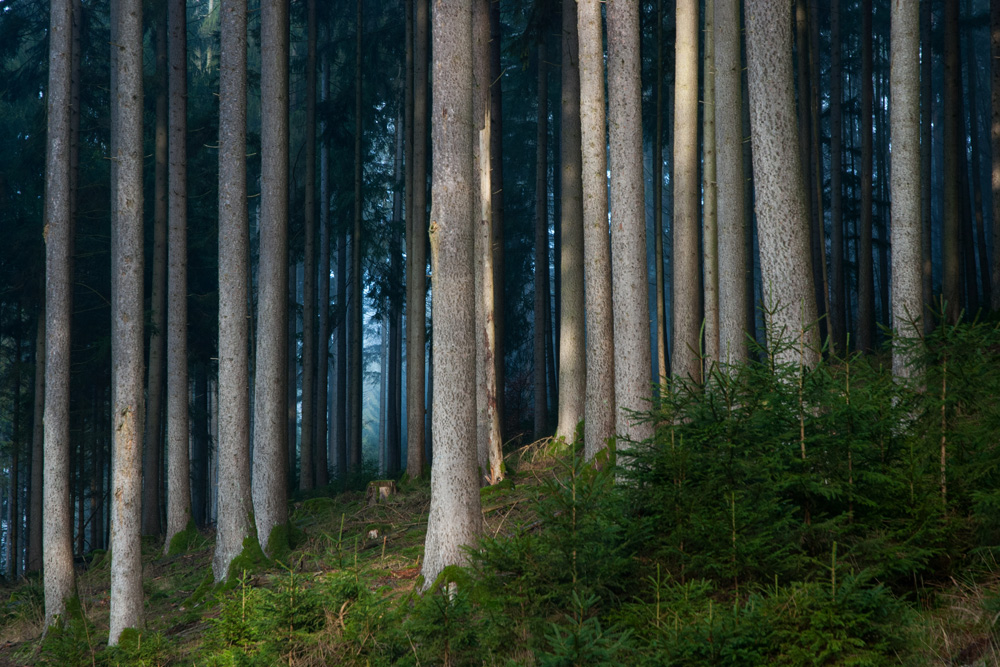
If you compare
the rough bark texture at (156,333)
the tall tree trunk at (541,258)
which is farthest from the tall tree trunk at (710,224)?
the rough bark texture at (156,333)

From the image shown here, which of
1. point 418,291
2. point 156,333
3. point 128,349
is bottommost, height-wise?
point 128,349

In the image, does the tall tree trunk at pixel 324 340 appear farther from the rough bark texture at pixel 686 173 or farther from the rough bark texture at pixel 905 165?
the rough bark texture at pixel 905 165

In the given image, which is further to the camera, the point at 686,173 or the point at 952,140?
the point at 952,140

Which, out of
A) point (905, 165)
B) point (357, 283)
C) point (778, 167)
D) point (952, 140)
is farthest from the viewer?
point (357, 283)

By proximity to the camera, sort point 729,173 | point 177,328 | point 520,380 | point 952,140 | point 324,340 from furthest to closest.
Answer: point 520,380
point 324,340
point 177,328
point 952,140
point 729,173

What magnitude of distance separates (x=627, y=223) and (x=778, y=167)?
6.47 feet

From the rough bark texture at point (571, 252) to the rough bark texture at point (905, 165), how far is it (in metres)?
5.80

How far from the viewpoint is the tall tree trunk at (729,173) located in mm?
9797

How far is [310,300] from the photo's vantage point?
19.6 metres

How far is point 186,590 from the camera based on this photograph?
11.2 m

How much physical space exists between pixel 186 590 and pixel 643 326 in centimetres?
808

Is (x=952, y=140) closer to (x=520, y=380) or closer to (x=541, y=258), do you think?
(x=541, y=258)

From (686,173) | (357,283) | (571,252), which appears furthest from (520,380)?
(686,173)

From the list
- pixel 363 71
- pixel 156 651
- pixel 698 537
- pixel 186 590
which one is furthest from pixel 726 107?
pixel 363 71
